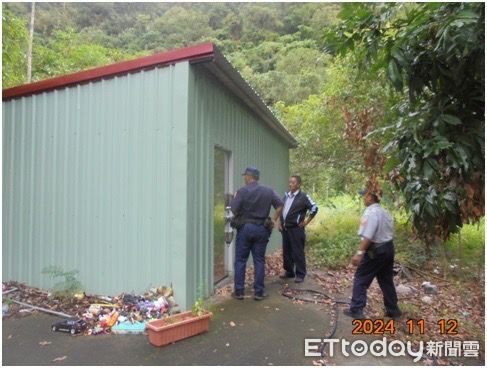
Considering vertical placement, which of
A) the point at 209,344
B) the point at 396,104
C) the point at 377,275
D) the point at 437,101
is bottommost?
the point at 209,344

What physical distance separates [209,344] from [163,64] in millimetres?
3389

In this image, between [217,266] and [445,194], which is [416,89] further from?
[217,266]

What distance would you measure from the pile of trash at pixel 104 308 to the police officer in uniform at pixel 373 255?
7.35 feet

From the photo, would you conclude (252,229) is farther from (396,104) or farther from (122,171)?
(396,104)

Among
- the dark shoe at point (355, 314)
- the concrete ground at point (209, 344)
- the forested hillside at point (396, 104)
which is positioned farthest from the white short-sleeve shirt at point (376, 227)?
the concrete ground at point (209, 344)

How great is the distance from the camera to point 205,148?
5719 millimetres

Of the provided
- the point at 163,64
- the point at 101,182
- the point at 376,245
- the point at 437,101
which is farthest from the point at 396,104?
the point at 101,182

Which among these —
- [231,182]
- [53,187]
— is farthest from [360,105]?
[53,187]

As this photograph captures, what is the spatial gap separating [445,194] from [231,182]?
3912 mm

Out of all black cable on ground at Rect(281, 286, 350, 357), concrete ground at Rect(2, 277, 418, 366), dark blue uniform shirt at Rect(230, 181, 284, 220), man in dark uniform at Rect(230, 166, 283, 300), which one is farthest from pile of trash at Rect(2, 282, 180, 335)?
black cable on ground at Rect(281, 286, 350, 357)

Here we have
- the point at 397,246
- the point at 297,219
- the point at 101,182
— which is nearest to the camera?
the point at 101,182

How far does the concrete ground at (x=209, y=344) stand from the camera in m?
3.97

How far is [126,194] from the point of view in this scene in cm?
548

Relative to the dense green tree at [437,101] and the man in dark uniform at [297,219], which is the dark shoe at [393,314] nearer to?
the dense green tree at [437,101]
